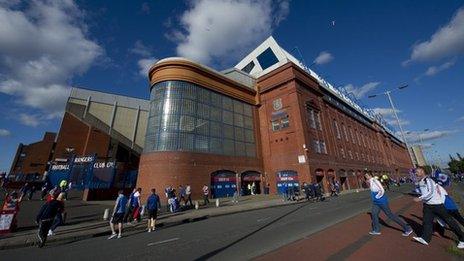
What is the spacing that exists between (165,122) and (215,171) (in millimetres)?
8567

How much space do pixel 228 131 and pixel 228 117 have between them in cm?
220

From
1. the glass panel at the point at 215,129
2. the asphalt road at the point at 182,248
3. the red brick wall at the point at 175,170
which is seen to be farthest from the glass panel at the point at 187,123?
the asphalt road at the point at 182,248

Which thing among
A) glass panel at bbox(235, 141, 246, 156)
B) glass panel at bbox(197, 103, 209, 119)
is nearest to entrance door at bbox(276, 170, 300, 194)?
glass panel at bbox(235, 141, 246, 156)

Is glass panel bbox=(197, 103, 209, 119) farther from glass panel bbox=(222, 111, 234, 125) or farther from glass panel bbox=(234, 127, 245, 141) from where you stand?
glass panel bbox=(234, 127, 245, 141)

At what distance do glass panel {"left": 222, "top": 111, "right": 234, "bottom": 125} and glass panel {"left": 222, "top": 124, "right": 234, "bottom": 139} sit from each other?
0.70 m

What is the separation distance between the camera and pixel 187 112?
3091 centimetres

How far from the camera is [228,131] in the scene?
3497 centimetres

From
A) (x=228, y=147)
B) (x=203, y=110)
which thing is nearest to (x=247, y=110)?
(x=228, y=147)

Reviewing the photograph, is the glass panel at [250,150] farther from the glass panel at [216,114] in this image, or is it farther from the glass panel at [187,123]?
the glass panel at [187,123]

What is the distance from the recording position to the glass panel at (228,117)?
35.2 metres

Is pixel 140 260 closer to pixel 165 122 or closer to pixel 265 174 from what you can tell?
pixel 165 122

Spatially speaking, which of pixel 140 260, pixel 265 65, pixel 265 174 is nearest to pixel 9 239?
pixel 140 260

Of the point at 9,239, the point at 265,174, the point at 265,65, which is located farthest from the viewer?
the point at 265,65

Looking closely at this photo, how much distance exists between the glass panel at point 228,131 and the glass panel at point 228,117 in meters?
0.70
